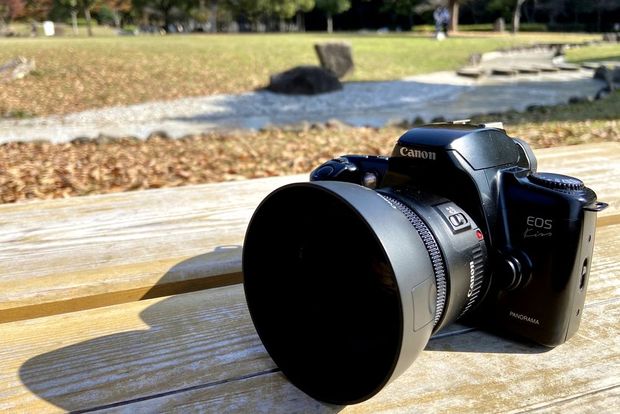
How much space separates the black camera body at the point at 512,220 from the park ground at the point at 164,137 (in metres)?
2.87

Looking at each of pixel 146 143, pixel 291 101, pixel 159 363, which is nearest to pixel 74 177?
pixel 146 143

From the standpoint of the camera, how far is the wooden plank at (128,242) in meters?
1.11

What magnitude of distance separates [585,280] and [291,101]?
996 cm

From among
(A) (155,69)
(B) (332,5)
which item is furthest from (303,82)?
(B) (332,5)

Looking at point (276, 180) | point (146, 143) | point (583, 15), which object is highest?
point (583, 15)

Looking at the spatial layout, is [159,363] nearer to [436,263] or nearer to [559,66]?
[436,263]

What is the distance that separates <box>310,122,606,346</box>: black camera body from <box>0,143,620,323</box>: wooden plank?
496 mm

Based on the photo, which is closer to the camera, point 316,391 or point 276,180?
point 316,391

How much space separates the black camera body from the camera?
0.90m

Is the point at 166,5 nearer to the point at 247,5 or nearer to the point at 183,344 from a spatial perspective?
the point at 247,5

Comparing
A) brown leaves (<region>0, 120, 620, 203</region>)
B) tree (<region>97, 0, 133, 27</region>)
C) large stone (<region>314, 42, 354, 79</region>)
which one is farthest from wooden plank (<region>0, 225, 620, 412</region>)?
tree (<region>97, 0, 133, 27</region>)

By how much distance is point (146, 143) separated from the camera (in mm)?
5852

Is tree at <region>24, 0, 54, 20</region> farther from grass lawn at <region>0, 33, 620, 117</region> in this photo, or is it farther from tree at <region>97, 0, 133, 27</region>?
grass lawn at <region>0, 33, 620, 117</region>

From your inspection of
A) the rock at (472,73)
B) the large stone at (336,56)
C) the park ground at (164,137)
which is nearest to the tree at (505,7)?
the rock at (472,73)
